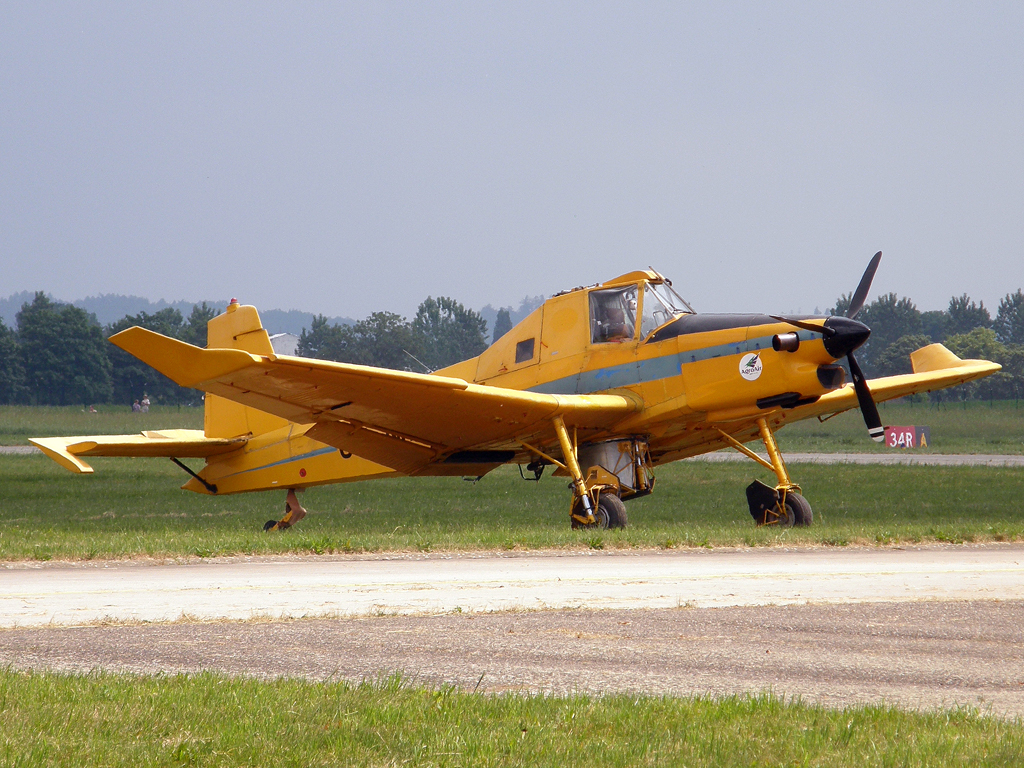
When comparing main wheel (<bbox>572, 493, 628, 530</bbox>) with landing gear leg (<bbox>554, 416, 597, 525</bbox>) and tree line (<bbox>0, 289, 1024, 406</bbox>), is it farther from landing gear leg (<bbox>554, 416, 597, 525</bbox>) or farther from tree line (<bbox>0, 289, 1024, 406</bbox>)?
tree line (<bbox>0, 289, 1024, 406</bbox>)

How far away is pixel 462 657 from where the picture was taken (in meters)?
6.02

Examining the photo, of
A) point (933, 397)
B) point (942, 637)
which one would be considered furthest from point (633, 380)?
point (933, 397)

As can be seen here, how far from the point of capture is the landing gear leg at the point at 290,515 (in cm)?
1766

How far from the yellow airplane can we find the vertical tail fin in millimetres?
41

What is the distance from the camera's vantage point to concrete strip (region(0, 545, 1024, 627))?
7742 millimetres

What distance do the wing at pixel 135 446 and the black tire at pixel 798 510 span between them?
973 cm

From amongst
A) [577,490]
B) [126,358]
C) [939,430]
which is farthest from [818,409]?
[126,358]

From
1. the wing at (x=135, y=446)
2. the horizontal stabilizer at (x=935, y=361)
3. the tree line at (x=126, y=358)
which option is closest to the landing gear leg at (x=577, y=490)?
the wing at (x=135, y=446)

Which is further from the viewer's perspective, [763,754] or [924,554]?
[924,554]

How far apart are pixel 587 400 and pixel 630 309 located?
5.84 ft

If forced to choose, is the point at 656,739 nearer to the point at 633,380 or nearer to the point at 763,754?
the point at 763,754

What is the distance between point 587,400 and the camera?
14375 mm

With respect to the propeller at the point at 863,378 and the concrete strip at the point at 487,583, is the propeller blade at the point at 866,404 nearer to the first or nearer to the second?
the propeller at the point at 863,378

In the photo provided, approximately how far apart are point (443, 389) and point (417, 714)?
8572mm
